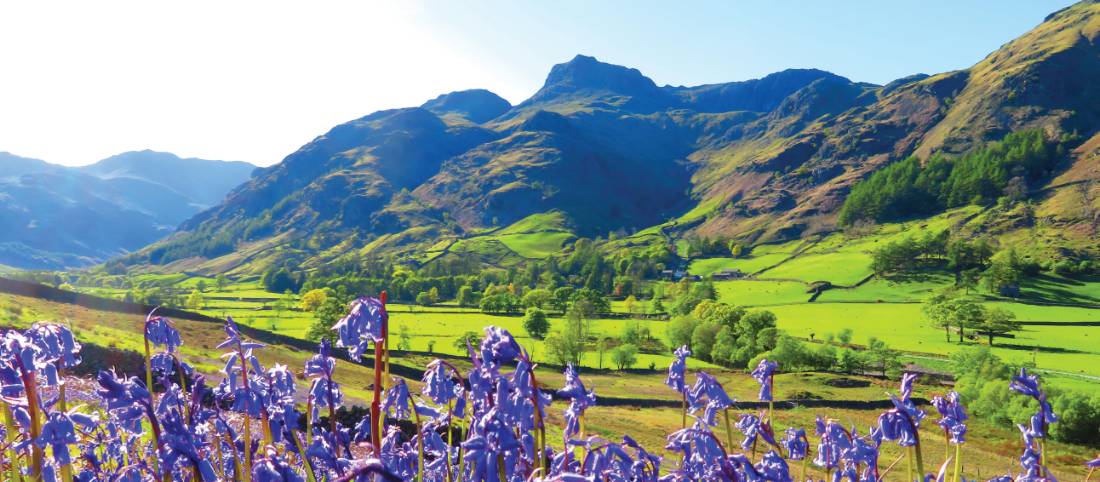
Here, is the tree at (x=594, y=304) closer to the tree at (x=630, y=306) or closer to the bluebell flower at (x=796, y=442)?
the tree at (x=630, y=306)

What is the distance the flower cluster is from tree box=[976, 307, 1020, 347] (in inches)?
4183

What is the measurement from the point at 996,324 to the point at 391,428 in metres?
111

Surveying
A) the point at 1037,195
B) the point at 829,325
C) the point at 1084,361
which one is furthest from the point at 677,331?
the point at 1037,195

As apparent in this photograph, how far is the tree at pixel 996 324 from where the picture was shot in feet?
297

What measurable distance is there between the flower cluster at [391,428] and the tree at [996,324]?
349 ft

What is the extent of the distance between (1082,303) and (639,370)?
8863cm

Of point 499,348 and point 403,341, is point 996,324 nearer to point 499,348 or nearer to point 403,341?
point 403,341

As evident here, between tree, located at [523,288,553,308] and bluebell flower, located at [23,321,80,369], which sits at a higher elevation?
bluebell flower, located at [23,321,80,369]

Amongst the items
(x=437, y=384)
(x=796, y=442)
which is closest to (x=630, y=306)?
(x=796, y=442)

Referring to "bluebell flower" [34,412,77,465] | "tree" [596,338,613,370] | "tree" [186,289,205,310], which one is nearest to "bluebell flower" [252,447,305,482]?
"bluebell flower" [34,412,77,465]

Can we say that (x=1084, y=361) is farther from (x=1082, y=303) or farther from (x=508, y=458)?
(x=508, y=458)

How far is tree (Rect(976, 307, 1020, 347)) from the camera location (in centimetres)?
9044

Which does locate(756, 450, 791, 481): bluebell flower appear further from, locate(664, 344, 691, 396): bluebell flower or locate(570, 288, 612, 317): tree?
locate(570, 288, 612, 317): tree

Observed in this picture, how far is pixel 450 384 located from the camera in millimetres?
4477
